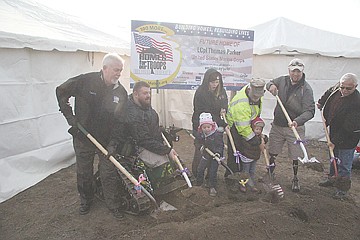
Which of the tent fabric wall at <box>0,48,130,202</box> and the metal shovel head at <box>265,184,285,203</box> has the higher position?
the tent fabric wall at <box>0,48,130,202</box>

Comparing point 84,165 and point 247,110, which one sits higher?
point 247,110

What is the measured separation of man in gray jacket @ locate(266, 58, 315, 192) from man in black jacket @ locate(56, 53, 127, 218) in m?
2.22

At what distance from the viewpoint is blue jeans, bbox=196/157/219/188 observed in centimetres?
426

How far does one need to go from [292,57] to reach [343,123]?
3.69 metres

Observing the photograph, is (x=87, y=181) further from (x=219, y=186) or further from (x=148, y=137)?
(x=219, y=186)

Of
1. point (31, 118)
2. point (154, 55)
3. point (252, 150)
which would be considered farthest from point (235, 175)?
point (31, 118)

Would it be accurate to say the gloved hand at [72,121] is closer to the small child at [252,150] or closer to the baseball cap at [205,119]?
the baseball cap at [205,119]

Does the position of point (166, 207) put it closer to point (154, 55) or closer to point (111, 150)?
point (111, 150)

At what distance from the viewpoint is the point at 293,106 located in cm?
430

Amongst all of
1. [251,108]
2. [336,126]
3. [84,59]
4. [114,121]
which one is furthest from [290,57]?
[114,121]

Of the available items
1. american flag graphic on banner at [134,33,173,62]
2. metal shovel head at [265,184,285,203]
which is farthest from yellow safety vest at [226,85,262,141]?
american flag graphic on banner at [134,33,173,62]

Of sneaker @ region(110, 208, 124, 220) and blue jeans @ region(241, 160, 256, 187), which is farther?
blue jeans @ region(241, 160, 256, 187)

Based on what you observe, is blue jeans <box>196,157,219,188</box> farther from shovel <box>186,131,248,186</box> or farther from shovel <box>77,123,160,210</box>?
shovel <box>77,123,160,210</box>

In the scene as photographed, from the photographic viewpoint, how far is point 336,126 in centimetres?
423
